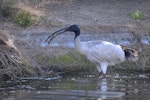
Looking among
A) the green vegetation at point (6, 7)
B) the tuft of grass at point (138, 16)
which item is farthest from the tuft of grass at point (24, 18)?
the tuft of grass at point (138, 16)

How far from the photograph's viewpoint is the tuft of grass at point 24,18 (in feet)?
77.6

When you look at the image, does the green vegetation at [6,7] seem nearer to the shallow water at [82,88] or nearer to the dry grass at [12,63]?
the dry grass at [12,63]

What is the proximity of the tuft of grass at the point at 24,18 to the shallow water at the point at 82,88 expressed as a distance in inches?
173

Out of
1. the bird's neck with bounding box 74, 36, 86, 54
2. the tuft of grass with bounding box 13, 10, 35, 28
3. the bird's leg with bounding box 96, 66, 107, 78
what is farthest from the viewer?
the tuft of grass with bounding box 13, 10, 35, 28

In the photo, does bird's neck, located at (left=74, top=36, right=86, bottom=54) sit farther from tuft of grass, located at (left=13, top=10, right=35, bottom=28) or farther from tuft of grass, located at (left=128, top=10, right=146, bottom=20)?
tuft of grass, located at (left=128, top=10, right=146, bottom=20)

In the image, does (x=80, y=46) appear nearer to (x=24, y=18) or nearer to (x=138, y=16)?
(x=24, y=18)

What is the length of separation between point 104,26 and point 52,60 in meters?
3.66

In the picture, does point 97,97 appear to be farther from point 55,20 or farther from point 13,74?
point 55,20

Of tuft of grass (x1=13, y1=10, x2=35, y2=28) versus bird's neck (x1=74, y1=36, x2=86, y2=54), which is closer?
bird's neck (x1=74, y1=36, x2=86, y2=54)

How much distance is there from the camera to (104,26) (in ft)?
78.0

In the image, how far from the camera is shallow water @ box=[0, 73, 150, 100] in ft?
54.9

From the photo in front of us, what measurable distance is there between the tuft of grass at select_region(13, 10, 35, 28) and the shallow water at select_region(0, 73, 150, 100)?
4402 mm

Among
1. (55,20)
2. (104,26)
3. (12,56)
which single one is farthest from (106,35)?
(12,56)

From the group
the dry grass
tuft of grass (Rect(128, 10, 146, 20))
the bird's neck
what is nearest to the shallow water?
the dry grass
